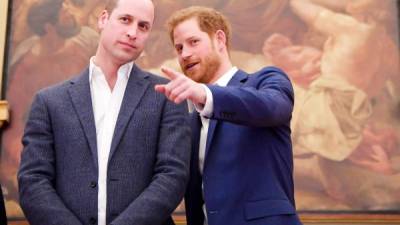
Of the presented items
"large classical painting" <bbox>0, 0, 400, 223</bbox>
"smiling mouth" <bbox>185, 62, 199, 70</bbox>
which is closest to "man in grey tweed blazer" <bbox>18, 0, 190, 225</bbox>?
"smiling mouth" <bbox>185, 62, 199, 70</bbox>

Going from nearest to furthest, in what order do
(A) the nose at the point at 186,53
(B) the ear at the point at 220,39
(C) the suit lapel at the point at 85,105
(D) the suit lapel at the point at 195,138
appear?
(C) the suit lapel at the point at 85,105, (D) the suit lapel at the point at 195,138, (A) the nose at the point at 186,53, (B) the ear at the point at 220,39

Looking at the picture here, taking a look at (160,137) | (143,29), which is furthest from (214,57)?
(160,137)

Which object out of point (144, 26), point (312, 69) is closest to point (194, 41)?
point (144, 26)

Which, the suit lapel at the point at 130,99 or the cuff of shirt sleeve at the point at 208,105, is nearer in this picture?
the cuff of shirt sleeve at the point at 208,105

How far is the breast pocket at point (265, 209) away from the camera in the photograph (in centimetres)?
254

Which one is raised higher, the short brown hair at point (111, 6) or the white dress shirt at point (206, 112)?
the short brown hair at point (111, 6)

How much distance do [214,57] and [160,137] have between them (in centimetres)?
80

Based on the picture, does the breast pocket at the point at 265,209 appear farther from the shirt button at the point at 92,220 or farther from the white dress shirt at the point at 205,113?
the shirt button at the point at 92,220

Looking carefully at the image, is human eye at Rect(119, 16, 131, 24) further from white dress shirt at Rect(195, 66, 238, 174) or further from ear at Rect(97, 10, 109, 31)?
white dress shirt at Rect(195, 66, 238, 174)

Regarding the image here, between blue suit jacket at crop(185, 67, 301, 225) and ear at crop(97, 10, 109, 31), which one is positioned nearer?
blue suit jacket at crop(185, 67, 301, 225)

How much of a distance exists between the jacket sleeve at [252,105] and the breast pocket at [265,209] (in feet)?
1.29

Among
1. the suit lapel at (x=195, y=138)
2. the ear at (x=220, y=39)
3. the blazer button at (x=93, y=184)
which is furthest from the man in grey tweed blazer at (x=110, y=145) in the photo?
the ear at (x=220, y=39)

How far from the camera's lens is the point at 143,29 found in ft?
8.68

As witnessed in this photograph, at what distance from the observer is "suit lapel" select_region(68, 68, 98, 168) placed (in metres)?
2.38
